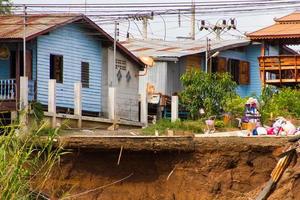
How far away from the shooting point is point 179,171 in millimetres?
14133

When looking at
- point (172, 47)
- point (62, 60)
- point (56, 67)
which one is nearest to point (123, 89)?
point (62, 60)

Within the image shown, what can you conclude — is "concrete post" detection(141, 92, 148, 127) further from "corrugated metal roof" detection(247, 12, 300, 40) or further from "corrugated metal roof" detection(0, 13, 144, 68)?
"corrugated metal roof" detection(247, 12, 300, 40)

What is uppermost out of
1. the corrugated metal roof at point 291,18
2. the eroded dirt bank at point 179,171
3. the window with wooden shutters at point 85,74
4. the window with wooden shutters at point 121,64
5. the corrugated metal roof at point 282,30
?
the corrugated metal roof at point 291,18

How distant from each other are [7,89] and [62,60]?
3.31 m

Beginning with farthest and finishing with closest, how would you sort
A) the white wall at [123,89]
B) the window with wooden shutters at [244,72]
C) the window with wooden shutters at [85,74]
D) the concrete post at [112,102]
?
the window with wooden shutters at [244,72] → the white wall at [123,89] → the window with wooden shutters at [85,74] → the concrete post at [112,102]

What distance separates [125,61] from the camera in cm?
3309

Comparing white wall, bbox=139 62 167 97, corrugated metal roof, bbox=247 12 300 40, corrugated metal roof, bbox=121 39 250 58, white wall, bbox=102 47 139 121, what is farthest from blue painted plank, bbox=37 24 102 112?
corrugated metal roof, bbox=247 12 300 40

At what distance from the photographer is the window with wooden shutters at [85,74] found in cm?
3073

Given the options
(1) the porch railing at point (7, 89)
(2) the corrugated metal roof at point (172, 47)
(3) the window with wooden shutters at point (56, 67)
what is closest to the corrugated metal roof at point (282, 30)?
(2) the corrugated metal roof at point (172, 47)

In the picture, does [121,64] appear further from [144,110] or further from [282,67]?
[282,67]

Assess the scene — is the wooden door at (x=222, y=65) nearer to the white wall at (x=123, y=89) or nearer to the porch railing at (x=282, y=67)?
the white wall at (x=123, y=89)

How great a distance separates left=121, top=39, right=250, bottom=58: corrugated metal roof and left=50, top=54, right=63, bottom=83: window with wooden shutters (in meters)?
6.24

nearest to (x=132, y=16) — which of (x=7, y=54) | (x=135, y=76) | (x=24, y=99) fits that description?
(x=135, y=76)

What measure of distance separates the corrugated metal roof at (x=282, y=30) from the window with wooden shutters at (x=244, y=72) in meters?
3.63
